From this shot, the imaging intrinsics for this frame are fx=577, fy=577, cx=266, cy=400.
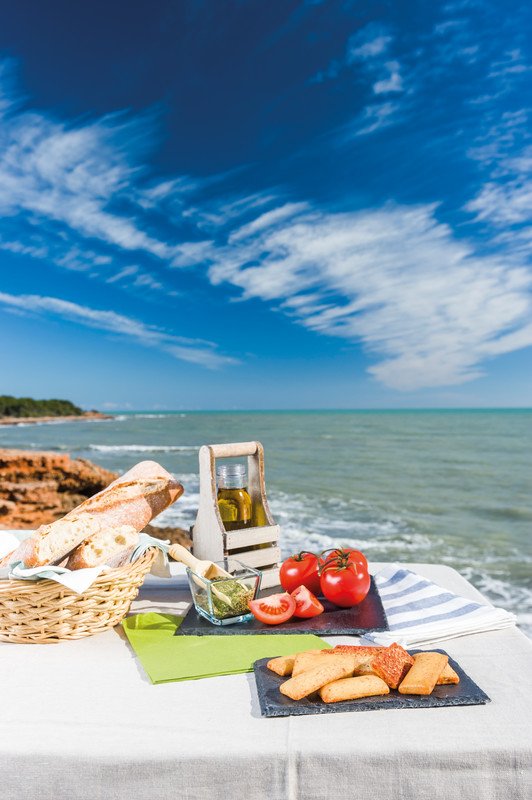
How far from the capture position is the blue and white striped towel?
1380mm

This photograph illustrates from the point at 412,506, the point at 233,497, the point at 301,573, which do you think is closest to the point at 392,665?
the point at 301,573

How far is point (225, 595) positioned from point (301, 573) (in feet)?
0.98

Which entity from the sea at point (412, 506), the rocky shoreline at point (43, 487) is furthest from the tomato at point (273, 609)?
the rocky shoreline at point (43, 487)

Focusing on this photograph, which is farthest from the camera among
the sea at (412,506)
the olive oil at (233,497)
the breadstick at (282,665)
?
the sea at (412,506)

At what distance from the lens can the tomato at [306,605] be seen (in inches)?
59.1

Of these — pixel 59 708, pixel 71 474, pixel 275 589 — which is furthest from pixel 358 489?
pixel 59 708

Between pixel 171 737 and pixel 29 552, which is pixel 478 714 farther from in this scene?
pixel 29 552

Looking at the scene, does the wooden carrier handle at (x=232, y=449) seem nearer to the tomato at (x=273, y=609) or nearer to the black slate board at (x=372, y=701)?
the tomato at (x=273, y=609)

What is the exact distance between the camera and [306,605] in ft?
4.92

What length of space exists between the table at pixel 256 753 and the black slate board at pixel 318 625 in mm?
355

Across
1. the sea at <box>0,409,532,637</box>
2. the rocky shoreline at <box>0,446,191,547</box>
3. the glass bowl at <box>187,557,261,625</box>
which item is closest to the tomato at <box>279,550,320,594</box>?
the glass bowl at <box>187,557,261,625</box>

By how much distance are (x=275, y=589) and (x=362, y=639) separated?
0.46 metres

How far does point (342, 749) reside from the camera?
0.92 m

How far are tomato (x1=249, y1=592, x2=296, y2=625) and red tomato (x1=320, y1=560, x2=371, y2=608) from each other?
0.16 meters
